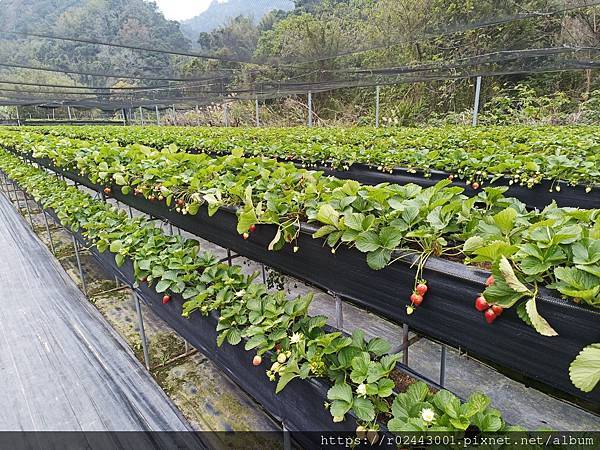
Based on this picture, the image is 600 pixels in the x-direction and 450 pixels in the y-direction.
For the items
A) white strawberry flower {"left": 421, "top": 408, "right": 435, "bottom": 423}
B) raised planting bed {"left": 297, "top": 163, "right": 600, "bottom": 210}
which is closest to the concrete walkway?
white strawberry flower {"left": 421, "top": 408, "right": 435, "bottom": 423}

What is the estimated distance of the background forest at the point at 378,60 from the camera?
385 inches

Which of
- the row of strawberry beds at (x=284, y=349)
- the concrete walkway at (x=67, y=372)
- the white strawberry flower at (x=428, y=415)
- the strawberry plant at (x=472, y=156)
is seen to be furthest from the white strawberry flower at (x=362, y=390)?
the strawberry plant at (x=472, y=156)

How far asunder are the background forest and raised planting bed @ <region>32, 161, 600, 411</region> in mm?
6447

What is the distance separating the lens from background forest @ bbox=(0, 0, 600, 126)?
9.78 m

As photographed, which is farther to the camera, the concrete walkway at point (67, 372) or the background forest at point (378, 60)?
the background forest at point (378, 60)

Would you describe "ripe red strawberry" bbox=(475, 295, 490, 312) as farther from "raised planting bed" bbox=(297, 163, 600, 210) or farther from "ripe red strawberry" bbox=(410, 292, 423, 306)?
"raised planting bed" bbox=(297, 163, 600, 210)

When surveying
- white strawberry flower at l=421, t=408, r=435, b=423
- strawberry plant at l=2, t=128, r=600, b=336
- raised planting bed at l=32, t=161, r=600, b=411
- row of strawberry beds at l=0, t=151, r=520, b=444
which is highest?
strawberry plant at l=2, t=128, r=600, b=336

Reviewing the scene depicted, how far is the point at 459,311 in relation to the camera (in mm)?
1018

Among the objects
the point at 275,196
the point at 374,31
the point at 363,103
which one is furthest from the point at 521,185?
the point at 374,31

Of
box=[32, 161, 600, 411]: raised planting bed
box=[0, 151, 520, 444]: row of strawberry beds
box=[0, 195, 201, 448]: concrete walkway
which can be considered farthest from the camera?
box=[0, 195, 201, 448]: concrete walkway

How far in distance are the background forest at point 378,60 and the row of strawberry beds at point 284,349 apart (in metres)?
6.46

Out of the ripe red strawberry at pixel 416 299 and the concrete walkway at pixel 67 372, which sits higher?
the ripe red strawberry at pixel 416 299

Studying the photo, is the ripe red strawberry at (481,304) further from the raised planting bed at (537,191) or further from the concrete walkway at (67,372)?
the raised planting bed at (537,191)

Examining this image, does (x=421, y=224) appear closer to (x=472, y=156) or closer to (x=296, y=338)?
(x=296, y=338)
